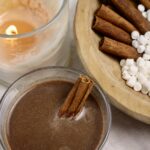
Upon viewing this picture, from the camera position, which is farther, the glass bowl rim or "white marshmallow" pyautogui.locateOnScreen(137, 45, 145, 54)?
"white marshmallow" pyautogui.locateOnScreen(137, 45, 145, 54)

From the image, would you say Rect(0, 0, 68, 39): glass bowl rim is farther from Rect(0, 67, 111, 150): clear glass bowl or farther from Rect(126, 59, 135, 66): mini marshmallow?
Rect(126, 59, 135, 66): mini marshmallow

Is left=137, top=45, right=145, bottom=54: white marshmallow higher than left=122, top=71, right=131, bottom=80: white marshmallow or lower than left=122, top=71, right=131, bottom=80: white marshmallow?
higher

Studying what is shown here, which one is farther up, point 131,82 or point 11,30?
point 11,30

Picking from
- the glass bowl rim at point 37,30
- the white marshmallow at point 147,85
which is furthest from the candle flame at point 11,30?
the white marshmallow at point 147,85

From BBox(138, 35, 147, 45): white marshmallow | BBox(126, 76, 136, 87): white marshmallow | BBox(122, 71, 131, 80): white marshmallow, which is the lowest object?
BBox(126, 76, 136, 87): white marshmallow

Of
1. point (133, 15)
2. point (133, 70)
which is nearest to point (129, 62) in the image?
point (133, 70)

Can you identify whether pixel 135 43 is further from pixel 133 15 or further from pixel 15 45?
pixel 15 45

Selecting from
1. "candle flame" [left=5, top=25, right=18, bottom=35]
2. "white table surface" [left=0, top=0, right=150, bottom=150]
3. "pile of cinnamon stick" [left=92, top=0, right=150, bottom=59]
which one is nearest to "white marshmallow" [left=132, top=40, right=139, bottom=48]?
"pile of cinnamon stick" [left=92, top=0, right=150, bottom=59]
